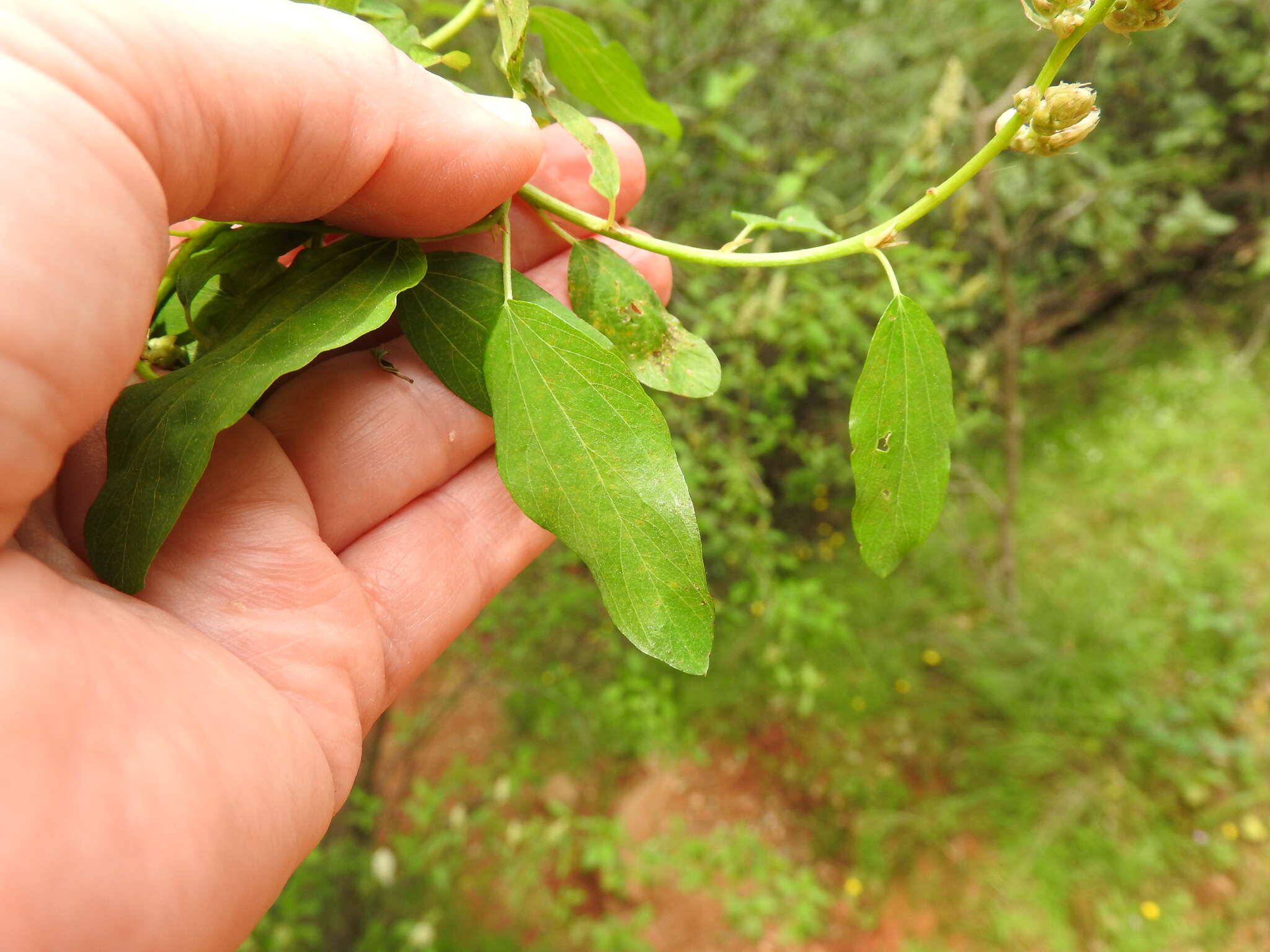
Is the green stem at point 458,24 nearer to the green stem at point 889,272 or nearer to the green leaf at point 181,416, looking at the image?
the green leaf at point 181,416

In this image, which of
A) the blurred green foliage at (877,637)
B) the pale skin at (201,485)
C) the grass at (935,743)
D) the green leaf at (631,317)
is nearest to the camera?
the pale skin at (201,485)

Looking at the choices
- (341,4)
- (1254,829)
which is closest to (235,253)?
(341,4)

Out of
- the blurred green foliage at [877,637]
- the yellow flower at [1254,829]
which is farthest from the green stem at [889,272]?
the yellow flower at [1254,829]

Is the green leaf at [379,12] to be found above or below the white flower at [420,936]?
above

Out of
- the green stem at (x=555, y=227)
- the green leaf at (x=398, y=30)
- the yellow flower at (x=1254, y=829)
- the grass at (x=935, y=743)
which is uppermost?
the green leaf at (x=398, y=30)

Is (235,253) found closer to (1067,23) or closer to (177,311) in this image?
(177,311)

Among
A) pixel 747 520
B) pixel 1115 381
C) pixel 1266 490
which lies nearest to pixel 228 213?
pixel 747 520
